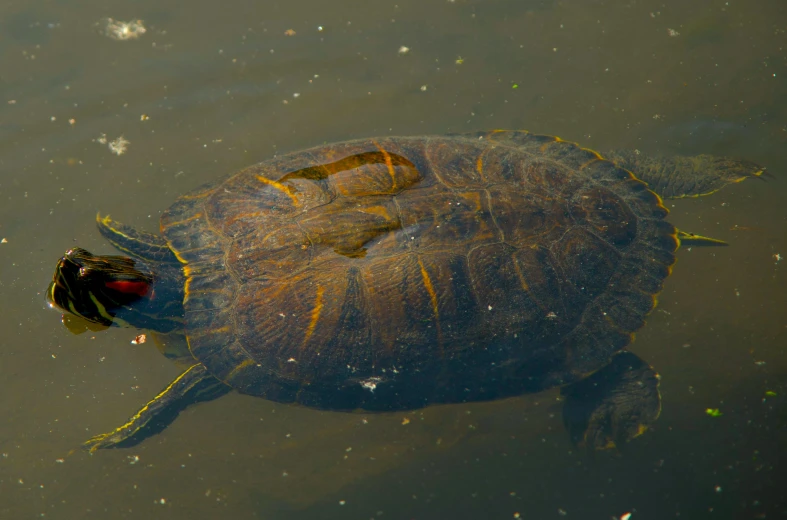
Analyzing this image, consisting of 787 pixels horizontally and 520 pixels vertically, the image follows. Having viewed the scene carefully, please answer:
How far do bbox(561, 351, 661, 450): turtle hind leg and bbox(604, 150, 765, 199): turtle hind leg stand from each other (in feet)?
5.95

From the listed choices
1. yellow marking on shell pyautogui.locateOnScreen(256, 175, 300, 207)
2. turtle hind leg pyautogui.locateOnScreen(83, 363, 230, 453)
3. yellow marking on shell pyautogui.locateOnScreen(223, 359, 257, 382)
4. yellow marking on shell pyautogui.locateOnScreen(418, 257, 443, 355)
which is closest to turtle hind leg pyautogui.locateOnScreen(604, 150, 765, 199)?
yellow marking on shell pyautogui.locateOnScreen(418, 257, 443, 355)

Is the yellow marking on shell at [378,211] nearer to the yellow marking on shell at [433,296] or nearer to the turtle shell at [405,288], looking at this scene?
the turtle shell at [405,288]

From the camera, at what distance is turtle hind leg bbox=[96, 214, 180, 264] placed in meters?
4.88

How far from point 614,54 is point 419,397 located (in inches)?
203

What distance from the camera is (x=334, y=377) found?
4121mm

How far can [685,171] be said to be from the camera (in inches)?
216

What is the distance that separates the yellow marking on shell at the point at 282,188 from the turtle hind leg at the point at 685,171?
331 cm

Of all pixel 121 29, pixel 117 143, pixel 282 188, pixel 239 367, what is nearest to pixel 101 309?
pixel 239 367

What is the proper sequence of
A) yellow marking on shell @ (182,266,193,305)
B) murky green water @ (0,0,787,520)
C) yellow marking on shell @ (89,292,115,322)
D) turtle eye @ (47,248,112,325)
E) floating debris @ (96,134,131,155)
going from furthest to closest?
1. floating debris @ (96,134,131,155)
2. murky green water @ (0,0,787,520)
3. yellow marking on shell @ (89,292,115,322)
4. yellow marking on shell @ (182,266,193,305)
5. turtle eye @ (47,248,112,325)

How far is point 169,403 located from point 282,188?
6.85 feet

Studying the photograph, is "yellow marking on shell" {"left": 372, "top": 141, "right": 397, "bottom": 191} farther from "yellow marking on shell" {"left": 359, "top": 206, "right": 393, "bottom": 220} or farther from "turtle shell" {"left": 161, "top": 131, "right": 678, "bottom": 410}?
"yellow marking on shell" {"left": 359, "top": 206, "right": 393, "bottom": 220}

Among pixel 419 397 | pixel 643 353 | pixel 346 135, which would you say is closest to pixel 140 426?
pixel 419 397

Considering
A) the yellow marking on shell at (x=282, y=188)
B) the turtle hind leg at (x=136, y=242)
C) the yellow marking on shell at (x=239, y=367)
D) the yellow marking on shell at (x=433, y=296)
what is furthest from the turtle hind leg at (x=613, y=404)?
the turtle hind leg at (x=136, y=242)

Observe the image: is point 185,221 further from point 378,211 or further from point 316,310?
point 378,211
